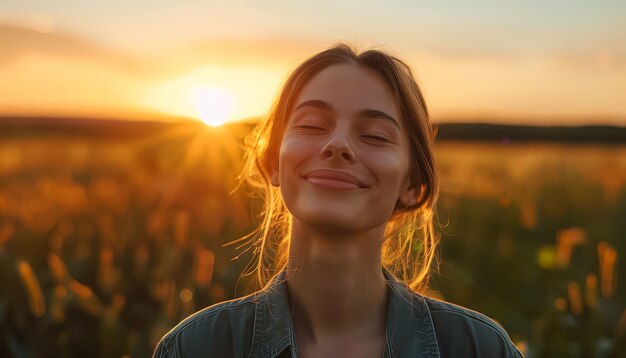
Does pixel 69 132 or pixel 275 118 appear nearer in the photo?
pixel 275 118

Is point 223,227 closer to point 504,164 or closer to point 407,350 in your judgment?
point 504,164

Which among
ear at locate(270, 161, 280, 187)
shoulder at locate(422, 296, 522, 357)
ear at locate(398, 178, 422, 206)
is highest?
ear at locate(270, 161, 280, 187)

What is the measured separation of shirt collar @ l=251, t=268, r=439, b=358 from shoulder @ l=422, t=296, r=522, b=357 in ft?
0.10

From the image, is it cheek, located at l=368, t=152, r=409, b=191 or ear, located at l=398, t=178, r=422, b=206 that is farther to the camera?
ear, located at l=398, t=178, r=422, b=206

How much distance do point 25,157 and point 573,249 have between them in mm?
3270

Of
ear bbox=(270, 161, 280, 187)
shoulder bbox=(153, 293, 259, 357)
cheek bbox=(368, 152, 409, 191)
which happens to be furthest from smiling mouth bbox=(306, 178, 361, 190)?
shoulder bbox=(153, 293, 259, 357)

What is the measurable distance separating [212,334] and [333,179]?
1.87ft

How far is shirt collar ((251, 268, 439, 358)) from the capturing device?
2.81 m

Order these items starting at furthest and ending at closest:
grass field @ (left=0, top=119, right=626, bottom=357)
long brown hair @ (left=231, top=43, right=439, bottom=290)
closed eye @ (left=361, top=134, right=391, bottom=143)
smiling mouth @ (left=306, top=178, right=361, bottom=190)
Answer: grass field @ (left=0, top=119, right=626, bottom=357) → long brown hair @ (left=231, top=43, right=439, bottom=290) → closed eye @ (left=361, top=134, right=391, bottom=143) → smiling mouth @ (left=306, top=178, right=361, bottom=190)

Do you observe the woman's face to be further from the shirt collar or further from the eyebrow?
the shirt collar

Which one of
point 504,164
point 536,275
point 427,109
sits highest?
point 427,109

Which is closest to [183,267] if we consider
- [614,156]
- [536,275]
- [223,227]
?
[223,227]

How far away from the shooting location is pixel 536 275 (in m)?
5.36

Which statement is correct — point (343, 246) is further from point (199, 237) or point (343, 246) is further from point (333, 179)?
point (199, 237)
